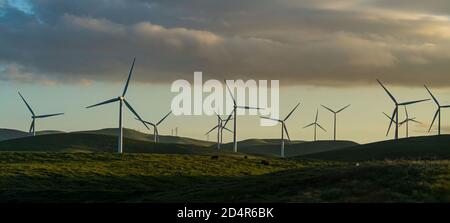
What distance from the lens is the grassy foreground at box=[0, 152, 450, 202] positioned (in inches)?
1558

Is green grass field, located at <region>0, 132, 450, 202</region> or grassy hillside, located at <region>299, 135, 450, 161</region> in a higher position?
grassy hillside, located at <region>299, 135, 450, 161</region>

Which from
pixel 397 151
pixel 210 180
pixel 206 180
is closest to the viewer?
pixel 210 180

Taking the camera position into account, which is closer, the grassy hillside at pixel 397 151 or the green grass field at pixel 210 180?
the green grass field at pixel 210 180

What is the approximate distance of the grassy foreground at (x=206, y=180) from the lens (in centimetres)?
3956

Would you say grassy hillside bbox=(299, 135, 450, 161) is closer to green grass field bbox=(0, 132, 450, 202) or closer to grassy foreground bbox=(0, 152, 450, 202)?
green grass field bbox=(0, 132, 450, 202)

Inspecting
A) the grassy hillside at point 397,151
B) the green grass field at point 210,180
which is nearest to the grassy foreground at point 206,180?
the green grass field at point 210,180

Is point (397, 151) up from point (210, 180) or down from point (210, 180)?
up

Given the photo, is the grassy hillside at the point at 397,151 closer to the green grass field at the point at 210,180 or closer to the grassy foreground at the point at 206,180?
the green grass field at the point at 210,180

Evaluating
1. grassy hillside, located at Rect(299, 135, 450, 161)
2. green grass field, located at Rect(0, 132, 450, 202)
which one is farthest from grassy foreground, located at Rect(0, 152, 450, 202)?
grassy hillside, located at Rect(299, 135, 450, 161)

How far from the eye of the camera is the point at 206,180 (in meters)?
81.7

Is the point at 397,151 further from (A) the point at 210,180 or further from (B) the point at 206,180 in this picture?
(A) the point at 210,180

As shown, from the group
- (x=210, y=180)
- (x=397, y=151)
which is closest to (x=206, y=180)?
(x=210, y=180)
